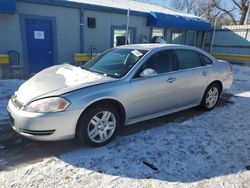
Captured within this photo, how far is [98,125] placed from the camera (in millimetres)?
3344

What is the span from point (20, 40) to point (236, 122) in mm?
7695

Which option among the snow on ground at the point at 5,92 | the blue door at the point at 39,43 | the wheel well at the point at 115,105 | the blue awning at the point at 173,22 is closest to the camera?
the wheel well at the point at 115,105

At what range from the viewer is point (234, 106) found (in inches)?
217

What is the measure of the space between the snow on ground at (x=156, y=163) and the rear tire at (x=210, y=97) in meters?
0.91

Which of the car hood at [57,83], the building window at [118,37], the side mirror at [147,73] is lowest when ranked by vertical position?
the car hood at [57,83]

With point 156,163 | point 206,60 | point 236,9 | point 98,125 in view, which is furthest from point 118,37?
point 236,9

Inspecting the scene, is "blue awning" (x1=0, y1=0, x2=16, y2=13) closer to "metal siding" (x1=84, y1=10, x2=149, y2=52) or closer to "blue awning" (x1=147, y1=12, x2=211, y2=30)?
"metal siding" (x1=84, y1=10, x2=149, y2=52)

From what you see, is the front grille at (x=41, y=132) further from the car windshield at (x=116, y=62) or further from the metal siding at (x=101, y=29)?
the metal siding at (x=101, y=29)

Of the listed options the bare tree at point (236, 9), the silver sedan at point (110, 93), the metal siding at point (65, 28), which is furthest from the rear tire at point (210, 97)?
the bare tree at point (236, 9)

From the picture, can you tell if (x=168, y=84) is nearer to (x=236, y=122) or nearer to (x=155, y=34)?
(x=236, y=122)

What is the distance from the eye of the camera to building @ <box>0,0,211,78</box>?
814 cm

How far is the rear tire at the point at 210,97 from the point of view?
494cm

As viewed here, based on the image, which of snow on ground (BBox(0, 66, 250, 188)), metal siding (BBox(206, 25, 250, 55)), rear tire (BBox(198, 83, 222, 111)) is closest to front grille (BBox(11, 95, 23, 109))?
snow on ground (BBox(0, 66, 250, 188))

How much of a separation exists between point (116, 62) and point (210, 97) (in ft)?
7.86
